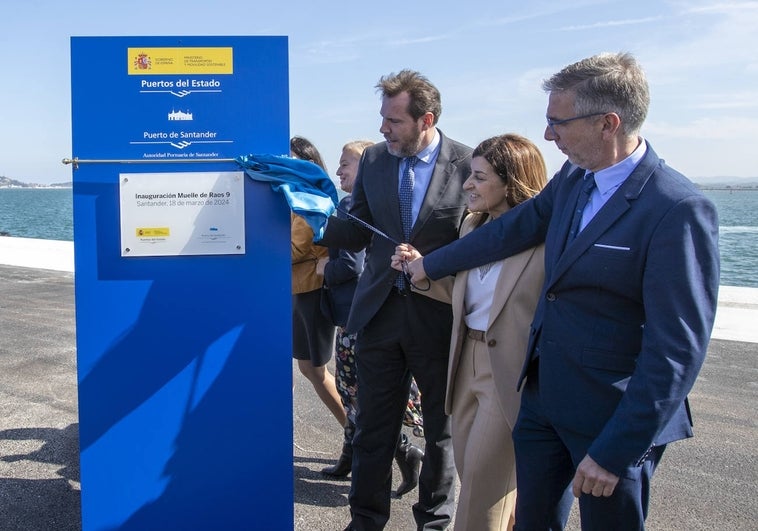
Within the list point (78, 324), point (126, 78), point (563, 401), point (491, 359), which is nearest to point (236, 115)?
point (126, 78)

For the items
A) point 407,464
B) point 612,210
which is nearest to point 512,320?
point 612,210

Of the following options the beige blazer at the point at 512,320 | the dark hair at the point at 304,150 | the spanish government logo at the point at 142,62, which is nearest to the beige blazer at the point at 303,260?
the dark hair at the point at 304,150

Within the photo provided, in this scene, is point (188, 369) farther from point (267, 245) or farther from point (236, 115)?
point (236, 115)

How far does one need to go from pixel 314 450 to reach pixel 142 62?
2.84 meters

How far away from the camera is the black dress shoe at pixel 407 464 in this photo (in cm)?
410

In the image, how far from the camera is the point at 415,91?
3355mm

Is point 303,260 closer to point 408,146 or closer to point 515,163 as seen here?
point 408,146

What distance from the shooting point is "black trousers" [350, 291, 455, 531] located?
3346mm

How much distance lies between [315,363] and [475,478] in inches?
79.5

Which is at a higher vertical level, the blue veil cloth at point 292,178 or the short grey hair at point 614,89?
the short grey hair at point 614,89

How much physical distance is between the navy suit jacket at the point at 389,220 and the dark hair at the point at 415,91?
6.9 inches

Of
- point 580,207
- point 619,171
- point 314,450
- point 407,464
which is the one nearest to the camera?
point 619,171

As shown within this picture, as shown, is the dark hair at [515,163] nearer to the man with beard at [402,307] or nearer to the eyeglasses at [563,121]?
the man with beard at [402,307]

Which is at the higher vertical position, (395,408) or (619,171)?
(619,171)
